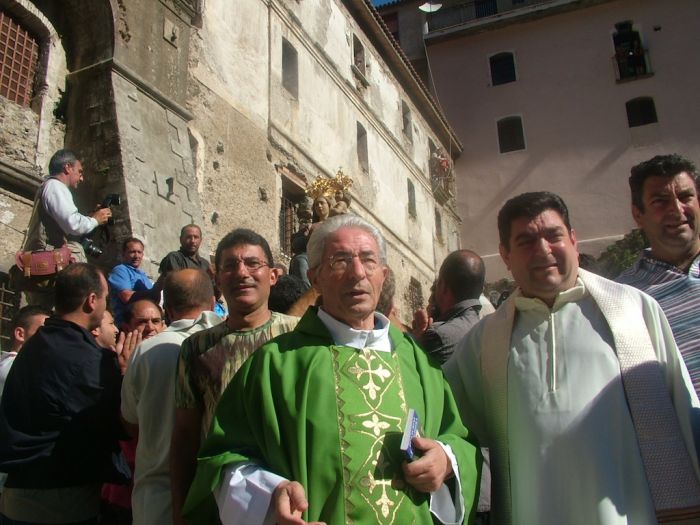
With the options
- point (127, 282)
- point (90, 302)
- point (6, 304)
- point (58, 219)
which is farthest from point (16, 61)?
point (90, 302)

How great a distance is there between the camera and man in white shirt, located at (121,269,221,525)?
272 cm

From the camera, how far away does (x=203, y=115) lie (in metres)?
9.59

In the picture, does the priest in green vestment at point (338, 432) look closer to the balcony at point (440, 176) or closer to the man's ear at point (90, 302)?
the man's ear at point (90, 302)

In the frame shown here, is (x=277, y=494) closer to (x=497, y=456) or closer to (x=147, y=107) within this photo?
(x=497, y=456)

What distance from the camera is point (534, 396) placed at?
92.3 inches

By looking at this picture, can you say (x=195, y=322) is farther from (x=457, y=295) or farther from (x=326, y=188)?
(x=326, y=188)

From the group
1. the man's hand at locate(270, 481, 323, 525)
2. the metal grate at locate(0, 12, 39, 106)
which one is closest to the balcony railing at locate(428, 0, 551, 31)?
the metal grate at locate(0, 12, 39, 106)

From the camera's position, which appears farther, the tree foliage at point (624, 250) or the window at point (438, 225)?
the window at point (438, 225)

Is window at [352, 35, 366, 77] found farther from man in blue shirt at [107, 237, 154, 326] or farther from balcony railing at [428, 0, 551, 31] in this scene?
man in blue shirt at [107, 237, 154, 326]

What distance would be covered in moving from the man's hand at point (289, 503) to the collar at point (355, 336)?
588mm

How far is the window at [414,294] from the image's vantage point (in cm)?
1825

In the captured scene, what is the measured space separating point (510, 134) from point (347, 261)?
72.2 feet

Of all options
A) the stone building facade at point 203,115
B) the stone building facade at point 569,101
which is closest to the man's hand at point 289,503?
the stone building facade at point 203,115

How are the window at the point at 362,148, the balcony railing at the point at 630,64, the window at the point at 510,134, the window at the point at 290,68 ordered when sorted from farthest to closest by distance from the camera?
the window at the point at 510,134, the balcony railing at the point at 630,64, the window at the point at 362,148, the window at the point at 290,68
